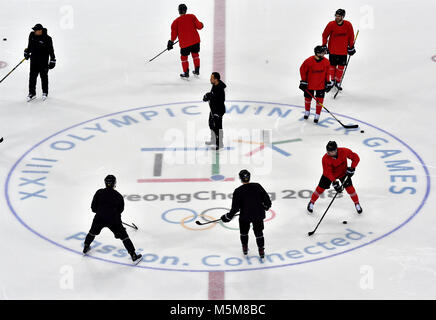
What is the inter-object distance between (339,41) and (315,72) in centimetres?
136

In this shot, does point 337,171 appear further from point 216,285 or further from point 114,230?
point 114,230

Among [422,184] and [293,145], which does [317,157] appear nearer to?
[293,145]

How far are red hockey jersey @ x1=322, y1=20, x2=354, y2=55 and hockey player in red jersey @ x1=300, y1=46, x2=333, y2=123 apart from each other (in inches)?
43.7

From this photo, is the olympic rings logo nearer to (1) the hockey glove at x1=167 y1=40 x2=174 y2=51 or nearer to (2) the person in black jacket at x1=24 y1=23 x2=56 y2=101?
(2) the person in black jacket at x1=24 y1=23 x2=56 y2=101

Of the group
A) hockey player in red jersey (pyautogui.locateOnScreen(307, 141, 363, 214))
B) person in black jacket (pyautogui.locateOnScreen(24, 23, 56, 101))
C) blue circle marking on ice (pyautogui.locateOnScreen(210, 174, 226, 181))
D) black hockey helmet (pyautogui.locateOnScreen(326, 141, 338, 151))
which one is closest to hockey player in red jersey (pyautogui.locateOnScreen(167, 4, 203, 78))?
person in black jacket (pyautogui.locateOnScreen(24, 23, 56, 101))

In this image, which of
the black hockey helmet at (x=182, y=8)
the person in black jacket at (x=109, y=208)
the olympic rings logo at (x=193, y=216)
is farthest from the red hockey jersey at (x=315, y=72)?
the person in black jacket at (x=109, y=208)

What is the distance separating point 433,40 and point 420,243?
23.8ft

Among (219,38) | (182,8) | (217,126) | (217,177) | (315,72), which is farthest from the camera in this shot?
(219,38)

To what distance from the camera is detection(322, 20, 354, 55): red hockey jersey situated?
644 inches

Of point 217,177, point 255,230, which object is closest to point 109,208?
point 255,230

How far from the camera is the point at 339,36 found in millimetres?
16406

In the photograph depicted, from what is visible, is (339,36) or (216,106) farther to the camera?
(339,36)

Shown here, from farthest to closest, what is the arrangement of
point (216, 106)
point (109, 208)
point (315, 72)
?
point (315, 72) < point (216, 106) < point (109, 208)

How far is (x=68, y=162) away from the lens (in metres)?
14.5
